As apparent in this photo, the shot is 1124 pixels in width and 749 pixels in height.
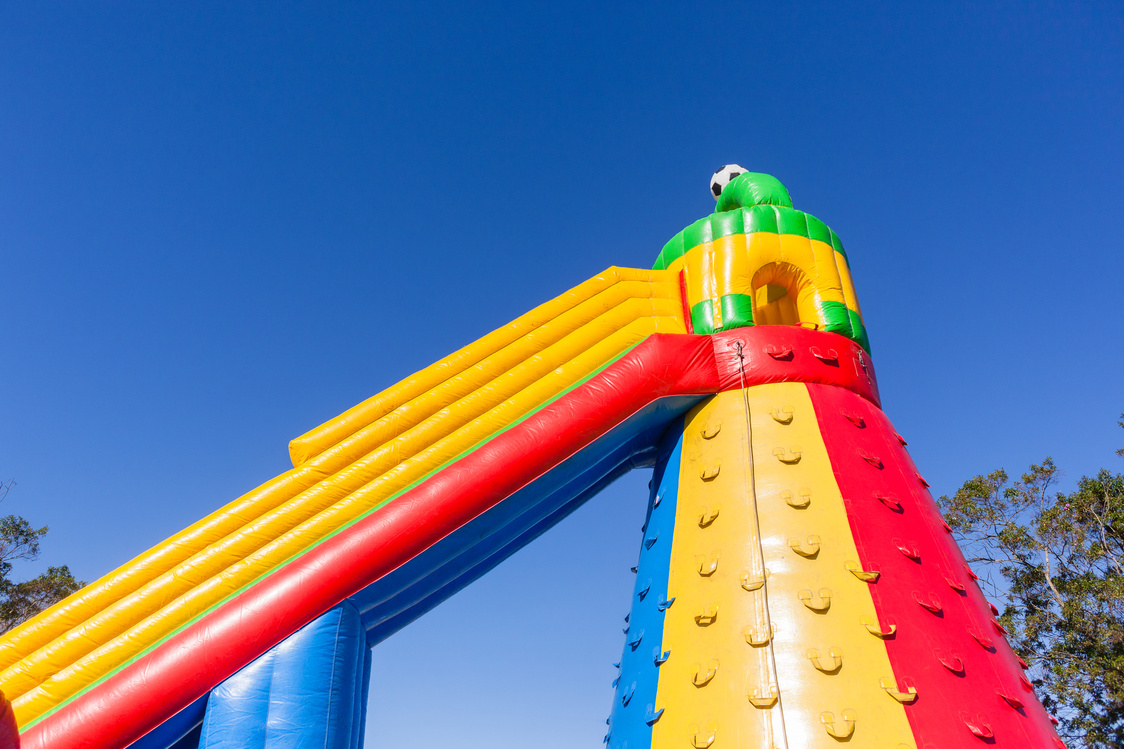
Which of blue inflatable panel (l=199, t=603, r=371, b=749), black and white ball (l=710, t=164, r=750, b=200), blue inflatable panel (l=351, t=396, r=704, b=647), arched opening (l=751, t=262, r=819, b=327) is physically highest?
black and white ball (l=710, t=164, r=750, b=200)

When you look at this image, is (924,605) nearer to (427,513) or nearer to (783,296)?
(427,513)

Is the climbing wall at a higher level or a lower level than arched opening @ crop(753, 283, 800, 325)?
lower

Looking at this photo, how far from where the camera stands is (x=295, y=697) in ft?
15.6

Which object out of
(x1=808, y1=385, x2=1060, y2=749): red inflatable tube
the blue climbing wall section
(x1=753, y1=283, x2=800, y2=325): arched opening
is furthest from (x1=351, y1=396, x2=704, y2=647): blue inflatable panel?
(x1=753, y1=283, x2=800, y2=325): arched opening

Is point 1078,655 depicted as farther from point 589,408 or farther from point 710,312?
point 589,408

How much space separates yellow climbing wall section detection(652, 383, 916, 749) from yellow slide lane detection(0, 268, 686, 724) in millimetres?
1628

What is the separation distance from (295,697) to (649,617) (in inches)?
102

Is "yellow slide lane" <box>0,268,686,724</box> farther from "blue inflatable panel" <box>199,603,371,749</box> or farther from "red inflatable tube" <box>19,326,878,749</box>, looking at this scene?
"blue inflatable panel" <box>199,603,371,749</box>

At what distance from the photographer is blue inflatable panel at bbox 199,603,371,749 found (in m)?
4.63

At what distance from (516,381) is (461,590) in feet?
7.04

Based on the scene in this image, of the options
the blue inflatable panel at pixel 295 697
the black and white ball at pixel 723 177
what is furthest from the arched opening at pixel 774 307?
the blue inflatable panel at pixel 295 697

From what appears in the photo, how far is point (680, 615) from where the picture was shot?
517 cm

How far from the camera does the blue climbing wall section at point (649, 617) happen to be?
4.97 m

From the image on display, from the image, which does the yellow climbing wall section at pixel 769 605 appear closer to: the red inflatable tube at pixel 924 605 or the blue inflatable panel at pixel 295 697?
the red inflatable tube at pixel 924 605
